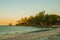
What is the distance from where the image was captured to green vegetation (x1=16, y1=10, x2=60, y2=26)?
557cm

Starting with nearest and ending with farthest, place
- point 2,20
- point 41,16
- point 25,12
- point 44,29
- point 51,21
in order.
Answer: point 2,20
point 25,12
point 41,16
point 51,21
point 44,29

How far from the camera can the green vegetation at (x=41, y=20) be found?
5.57 meters

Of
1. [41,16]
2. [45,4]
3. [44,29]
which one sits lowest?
[44,29]

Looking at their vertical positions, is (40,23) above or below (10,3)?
below

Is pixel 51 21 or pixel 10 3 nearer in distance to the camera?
pixel 10 3

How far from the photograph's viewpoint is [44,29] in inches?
303

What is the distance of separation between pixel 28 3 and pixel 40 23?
129cm

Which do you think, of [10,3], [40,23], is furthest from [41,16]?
[10,3]

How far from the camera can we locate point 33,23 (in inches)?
246

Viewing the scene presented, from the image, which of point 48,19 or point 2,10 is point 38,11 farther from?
point 2,10

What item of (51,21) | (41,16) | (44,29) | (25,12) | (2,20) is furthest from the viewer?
(44,29)

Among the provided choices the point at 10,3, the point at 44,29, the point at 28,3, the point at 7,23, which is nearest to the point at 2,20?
the point at 7,23

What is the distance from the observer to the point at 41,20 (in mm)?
6215

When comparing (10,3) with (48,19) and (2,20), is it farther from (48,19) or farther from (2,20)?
(48,19)
